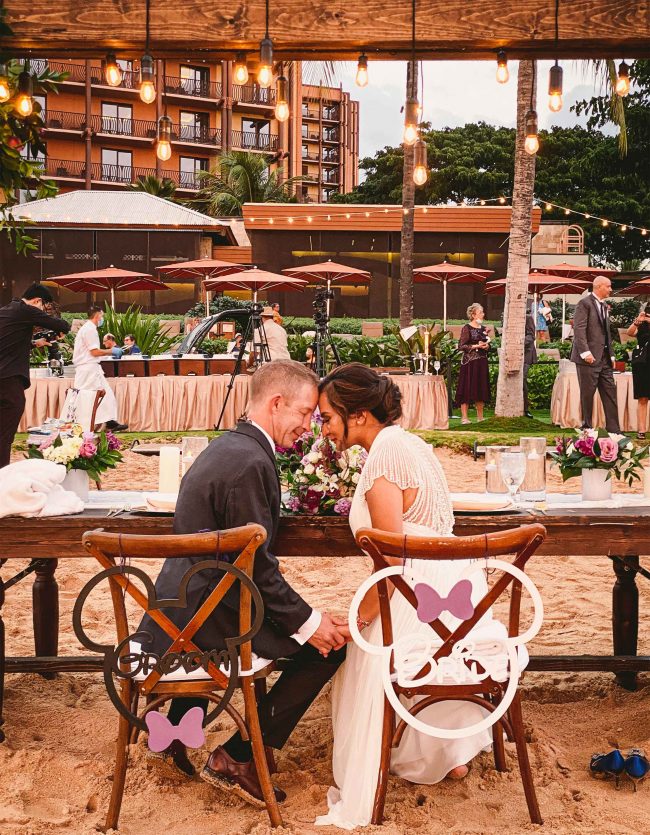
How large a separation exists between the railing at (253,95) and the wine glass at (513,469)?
144ft

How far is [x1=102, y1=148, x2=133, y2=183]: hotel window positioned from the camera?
137 ft

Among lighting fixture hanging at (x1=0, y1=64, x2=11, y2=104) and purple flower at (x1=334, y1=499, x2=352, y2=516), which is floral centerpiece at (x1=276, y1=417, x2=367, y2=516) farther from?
lighting fixture hanging at (x1=0, y1=64, x2=11, y2=104)

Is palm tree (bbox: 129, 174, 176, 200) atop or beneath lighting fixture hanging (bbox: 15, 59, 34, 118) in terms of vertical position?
atop

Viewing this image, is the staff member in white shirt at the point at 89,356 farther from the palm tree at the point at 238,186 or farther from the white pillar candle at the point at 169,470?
the palm tree at the point at 238,186

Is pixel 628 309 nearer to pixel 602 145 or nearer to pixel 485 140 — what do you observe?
pixel 602 145

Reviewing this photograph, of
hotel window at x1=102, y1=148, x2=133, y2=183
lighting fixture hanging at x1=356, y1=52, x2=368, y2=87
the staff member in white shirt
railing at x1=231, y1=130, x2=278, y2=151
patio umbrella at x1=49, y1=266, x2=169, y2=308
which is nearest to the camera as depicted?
lighting fixture hanging at x1=356, y1=52, x2=368, y2=87

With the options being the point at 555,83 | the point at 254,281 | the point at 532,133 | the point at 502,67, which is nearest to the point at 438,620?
the point at 502,67

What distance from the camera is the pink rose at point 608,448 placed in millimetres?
3172

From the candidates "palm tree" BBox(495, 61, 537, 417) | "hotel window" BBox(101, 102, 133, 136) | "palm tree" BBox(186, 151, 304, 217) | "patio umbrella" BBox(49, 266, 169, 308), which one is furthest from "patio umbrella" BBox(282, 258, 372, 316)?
"hotel window" BBox(101, 102, 133, 136)

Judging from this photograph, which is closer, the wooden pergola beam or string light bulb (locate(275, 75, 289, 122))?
the wooden pergola beam

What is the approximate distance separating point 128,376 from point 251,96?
1440 inches

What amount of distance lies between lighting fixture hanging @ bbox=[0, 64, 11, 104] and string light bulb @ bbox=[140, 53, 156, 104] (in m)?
0.82

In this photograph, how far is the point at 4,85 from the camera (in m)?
3.68

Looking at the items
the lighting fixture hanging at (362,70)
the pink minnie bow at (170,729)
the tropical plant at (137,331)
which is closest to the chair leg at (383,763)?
the pink minnie bow at (170,729)
